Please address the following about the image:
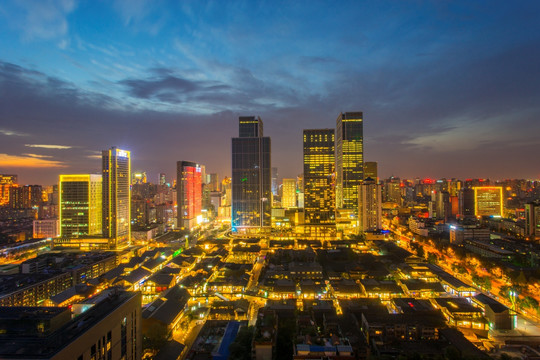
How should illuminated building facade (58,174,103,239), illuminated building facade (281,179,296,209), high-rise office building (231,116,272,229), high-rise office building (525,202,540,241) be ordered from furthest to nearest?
illuminated building facade (281,179,296,209) < high-rise office building (231,116,272,229) < illuminated building facade (58,174,103,239) < high-rise office building (525,202,540,241)

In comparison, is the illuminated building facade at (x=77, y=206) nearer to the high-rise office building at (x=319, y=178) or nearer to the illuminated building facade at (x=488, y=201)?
the high-rise office building at (x=319, y=178)

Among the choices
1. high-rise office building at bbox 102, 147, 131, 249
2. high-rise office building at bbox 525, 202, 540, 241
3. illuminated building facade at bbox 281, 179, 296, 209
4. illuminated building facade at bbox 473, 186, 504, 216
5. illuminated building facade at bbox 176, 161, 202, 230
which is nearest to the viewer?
high-rise office building at bbox 102, 147, 131, 249

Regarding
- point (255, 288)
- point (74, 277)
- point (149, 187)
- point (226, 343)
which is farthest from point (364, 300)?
point (149, 187)

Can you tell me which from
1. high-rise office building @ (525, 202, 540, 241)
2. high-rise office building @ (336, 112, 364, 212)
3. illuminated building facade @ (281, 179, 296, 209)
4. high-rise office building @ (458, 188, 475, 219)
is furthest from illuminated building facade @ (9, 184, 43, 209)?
high-rise office building @ (458, 188, 475, 219)

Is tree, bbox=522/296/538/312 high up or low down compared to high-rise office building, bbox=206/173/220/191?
down

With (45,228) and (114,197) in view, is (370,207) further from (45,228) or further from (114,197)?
(45,228)

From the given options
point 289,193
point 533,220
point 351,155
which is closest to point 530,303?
point 533,220

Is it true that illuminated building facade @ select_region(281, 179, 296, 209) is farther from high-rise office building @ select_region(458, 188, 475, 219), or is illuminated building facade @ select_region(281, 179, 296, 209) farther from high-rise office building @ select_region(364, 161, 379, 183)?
high-rise office building @ select_region(458, 188, 475, 219)

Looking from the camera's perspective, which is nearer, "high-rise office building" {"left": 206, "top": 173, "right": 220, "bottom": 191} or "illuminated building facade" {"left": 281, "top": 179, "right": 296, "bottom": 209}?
"illuminated building facade" {"left": 281, "top": 179, "right": 296, "bottom": 209}
